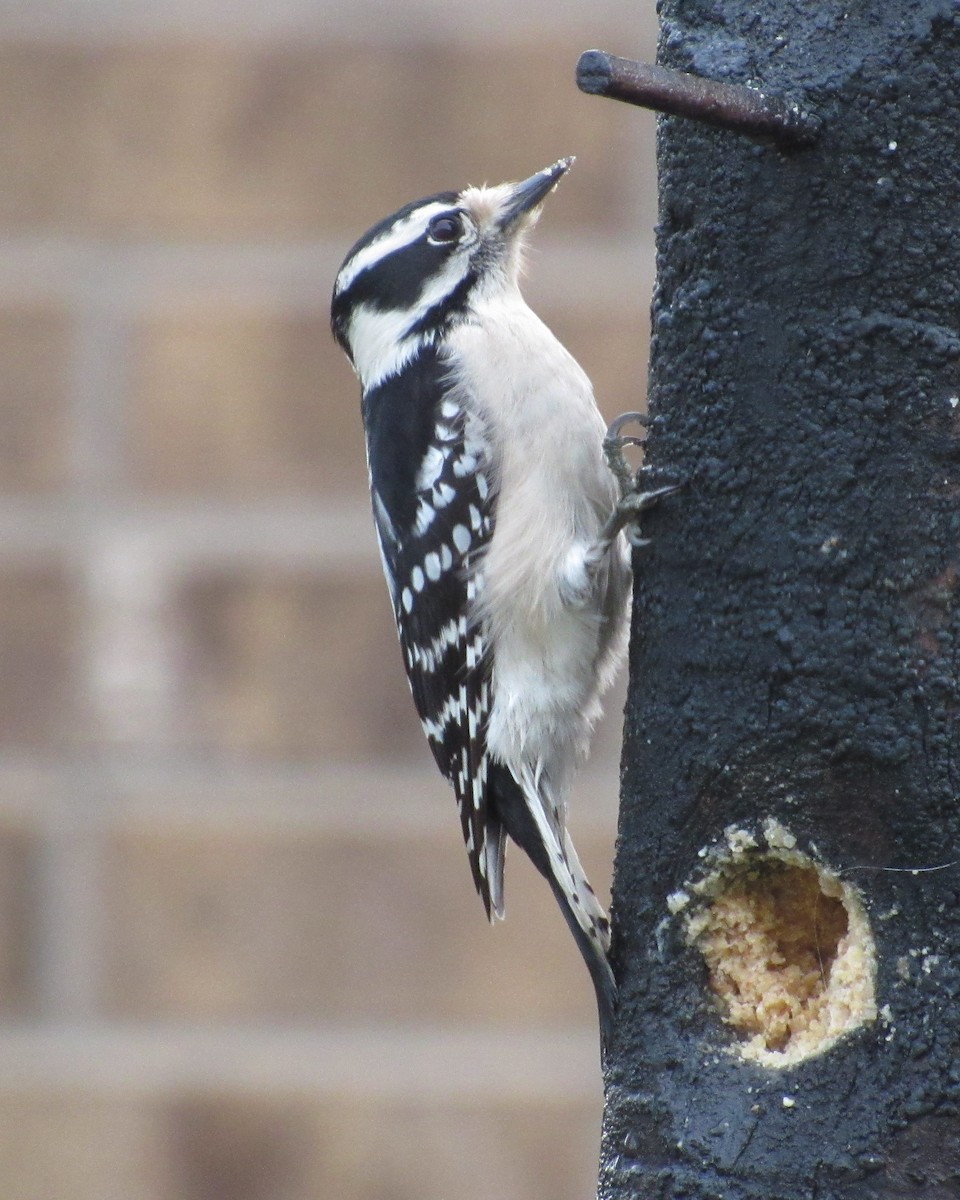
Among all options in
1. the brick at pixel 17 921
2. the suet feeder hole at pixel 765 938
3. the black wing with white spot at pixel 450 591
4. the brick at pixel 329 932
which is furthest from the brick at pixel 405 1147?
the suet feeder hole at pixel 765 938

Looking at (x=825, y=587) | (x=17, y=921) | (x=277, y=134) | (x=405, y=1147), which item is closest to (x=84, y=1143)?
(x=17, y=921)

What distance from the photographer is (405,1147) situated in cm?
298

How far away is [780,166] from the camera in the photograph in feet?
5.43

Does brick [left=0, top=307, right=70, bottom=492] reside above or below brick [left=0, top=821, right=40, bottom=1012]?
above

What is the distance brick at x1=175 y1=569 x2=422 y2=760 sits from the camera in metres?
2.95

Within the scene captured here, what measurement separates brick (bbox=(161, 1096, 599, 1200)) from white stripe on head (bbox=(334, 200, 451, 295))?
1.24 metres

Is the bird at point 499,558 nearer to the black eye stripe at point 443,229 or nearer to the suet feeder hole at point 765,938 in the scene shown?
the black eye stripe at point 443,229

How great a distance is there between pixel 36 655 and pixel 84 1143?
0.73m

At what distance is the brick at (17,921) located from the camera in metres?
2.98

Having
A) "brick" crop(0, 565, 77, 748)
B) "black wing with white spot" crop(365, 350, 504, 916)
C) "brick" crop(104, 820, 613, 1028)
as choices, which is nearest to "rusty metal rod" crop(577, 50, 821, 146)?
"black wing with white spot" crop(365, 350, 504, 916)

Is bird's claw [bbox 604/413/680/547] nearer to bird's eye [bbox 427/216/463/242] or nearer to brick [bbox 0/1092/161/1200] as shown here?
bird's eye [bbox 427/216/463/242]

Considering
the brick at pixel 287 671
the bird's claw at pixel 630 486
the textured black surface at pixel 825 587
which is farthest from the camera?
the brick at pixel 287 671

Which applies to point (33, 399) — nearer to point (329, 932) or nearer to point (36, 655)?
point (36, 655)

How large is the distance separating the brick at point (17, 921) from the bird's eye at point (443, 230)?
1100mm
